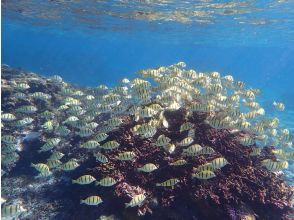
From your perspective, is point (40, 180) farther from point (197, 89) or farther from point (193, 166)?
point (197, 89)

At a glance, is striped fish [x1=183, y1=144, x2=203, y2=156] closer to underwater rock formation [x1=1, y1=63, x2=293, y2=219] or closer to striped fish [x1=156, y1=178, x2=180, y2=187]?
underwater rock formation [x1=1, y1=63, x2=293, y2=219]

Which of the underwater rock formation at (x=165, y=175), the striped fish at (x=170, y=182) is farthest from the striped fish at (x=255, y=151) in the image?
the striped fish at (x=170, y=182)

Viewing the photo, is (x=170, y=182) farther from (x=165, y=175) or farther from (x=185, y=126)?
(x=185, y=126)

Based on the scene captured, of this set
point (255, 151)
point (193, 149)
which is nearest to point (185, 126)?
point (193, 149)

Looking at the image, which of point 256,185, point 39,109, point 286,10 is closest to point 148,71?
point 256,185

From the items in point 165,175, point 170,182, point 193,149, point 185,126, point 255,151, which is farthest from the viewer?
point 255,151

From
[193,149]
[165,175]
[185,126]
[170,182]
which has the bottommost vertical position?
[165,175]

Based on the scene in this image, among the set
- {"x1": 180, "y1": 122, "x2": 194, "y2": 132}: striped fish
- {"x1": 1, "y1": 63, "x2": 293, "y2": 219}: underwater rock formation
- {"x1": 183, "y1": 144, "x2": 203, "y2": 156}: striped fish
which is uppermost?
{"x1": 180, "y1": 122, "x2": 194, "y2": 132}: striped fish

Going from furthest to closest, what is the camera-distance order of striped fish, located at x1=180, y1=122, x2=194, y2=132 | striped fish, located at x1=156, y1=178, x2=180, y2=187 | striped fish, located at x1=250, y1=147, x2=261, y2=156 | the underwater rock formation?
striped fish, located at x1=250, y1=147, x2=261, y2=156 → striped fish, located at x1=180, y1=122, x2=194, y2=132 → the underwater rock formation → striped fish, located at x1=156, y1=178, x2=180, y2=187

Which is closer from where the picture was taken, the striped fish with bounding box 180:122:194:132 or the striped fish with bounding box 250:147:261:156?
the striped fish with bounding box 180:122:194:132

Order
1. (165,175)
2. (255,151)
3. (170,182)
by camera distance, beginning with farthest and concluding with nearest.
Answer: (255,151)
(165,175)
(170,182)

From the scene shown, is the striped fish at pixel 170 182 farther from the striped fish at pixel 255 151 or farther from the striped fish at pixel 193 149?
the striped fish at pixel 255 151

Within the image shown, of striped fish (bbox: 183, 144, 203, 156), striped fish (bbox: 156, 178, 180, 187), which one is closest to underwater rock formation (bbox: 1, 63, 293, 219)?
striped fish (bbox: 156, 178, 180, 187)

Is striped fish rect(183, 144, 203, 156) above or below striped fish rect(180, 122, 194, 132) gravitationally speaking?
below
